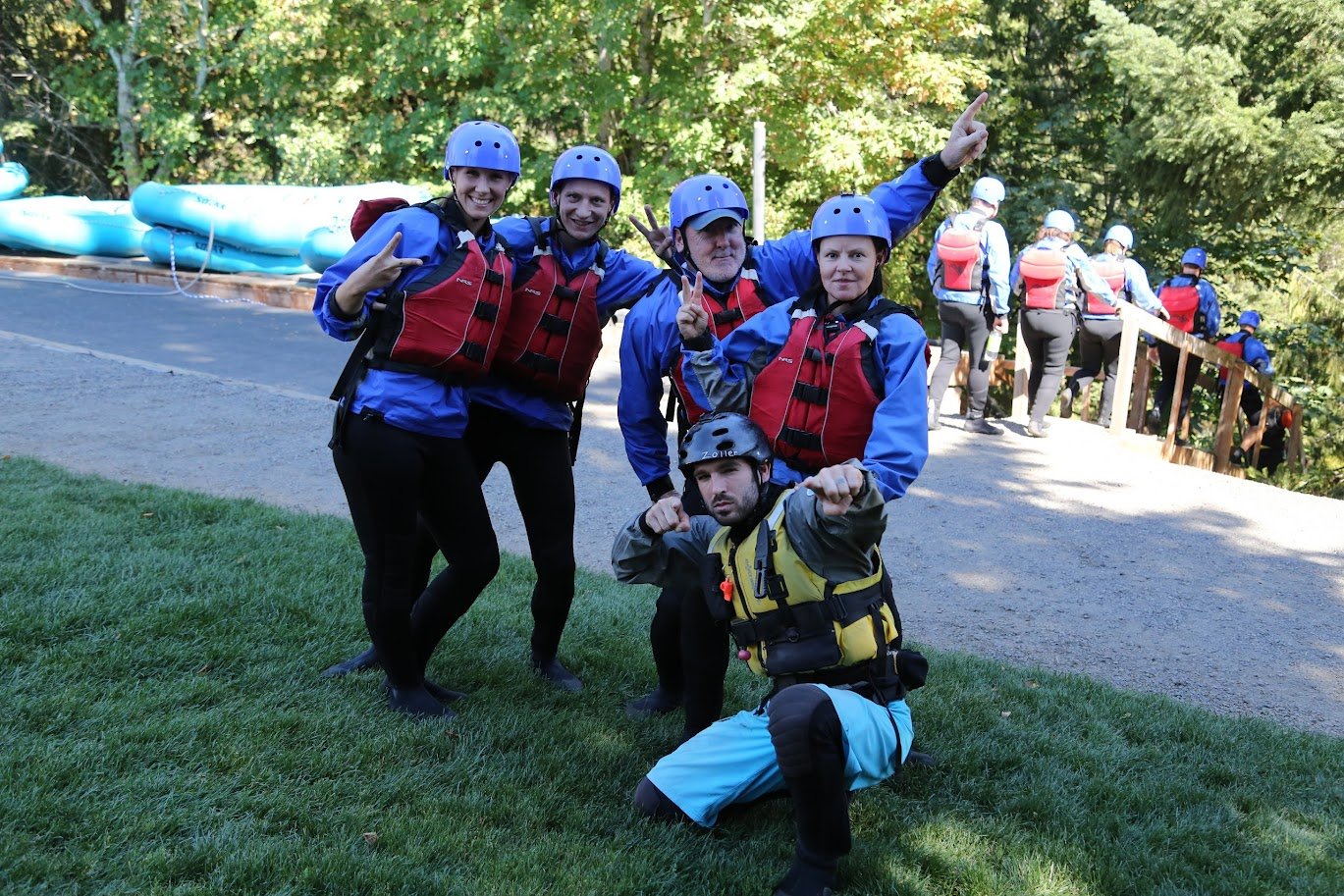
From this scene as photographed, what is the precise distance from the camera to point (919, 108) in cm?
1945

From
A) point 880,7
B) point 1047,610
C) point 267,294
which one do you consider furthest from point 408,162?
point 1047,610

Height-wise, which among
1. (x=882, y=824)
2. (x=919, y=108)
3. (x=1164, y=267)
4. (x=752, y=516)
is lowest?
(x=882, y=824)

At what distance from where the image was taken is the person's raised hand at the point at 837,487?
3111 mm

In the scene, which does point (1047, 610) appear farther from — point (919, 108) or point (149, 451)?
point (919, 108)

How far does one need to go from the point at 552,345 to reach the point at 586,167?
2.03ft

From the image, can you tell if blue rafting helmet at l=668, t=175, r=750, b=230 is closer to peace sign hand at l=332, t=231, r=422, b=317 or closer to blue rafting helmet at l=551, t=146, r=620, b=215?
blue rafting helmet at l=551, t=146, r=620, b=215

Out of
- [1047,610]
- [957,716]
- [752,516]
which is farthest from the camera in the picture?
[1047,610]

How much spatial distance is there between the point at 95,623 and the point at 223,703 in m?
0.95

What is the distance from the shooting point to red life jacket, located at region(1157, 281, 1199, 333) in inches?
515

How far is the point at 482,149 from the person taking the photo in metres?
4.07

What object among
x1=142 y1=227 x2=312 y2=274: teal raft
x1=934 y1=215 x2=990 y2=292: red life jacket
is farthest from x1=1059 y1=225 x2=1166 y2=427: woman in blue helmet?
x1=142 y1=227 x2=312 y2=274: teal raft

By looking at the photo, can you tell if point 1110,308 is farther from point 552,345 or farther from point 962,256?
point 552,345

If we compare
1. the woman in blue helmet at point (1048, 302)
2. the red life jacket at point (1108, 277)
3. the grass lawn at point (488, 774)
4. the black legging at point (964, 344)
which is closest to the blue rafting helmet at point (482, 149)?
the grass lawn at point (488, 774)

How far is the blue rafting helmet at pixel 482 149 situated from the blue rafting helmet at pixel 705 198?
1.89 ft
